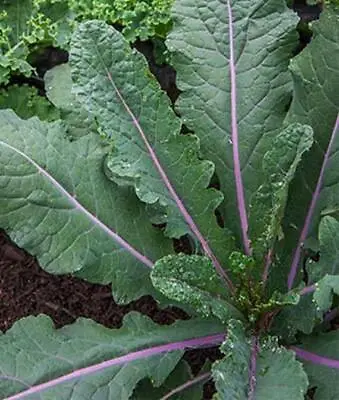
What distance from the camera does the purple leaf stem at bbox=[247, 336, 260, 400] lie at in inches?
57.0

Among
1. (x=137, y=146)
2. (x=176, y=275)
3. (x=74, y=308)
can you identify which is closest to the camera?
(x=176, y=275)

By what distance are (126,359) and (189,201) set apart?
0.34m

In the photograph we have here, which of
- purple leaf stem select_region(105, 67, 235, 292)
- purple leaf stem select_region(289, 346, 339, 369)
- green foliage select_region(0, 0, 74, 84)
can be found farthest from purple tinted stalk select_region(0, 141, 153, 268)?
green foliage select_region(0, 0, 74, 84)

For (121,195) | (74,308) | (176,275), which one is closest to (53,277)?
(74,308)

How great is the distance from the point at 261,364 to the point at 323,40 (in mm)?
660

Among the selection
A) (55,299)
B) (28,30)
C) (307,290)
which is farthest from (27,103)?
(307,290)

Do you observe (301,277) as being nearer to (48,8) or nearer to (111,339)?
(111,339)

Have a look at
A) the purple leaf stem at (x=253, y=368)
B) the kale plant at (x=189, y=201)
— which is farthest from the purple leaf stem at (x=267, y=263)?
the purple leaf stem at (x=253, y=368)

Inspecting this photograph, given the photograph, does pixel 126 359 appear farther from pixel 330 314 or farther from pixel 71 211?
pixel 330 314

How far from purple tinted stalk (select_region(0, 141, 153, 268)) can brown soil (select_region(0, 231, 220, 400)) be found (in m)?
0.30

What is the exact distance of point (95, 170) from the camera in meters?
1.70

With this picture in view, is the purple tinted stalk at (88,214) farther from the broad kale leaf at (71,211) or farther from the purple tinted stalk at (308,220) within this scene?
the purple tinted stalk at (308,220)

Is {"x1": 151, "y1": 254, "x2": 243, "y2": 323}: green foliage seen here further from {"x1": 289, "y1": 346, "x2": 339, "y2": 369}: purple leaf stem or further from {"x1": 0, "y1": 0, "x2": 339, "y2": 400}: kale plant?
{"x1": 289, "y1": 346, "x2": 339, "y2": 369}: purple leaf stem

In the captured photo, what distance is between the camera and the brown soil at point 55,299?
198cm
